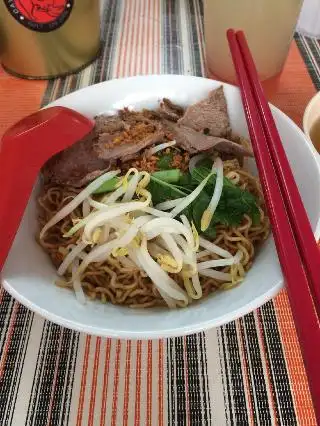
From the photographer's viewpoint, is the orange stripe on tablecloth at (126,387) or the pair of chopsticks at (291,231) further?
the orange stripe on tablecloth at (126,387)

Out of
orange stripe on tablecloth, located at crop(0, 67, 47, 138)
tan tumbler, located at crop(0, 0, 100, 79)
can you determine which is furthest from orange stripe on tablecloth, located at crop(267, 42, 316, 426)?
orange stripe on tablecloth, located at crop(0, 67, 47, 138)

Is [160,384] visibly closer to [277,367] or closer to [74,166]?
[277,367]

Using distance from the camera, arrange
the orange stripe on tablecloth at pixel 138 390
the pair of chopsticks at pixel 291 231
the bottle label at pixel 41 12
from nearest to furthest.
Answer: the pair of chopsticks at pixel 291 231
the orange stripe on tablecloth at pixel 138 390
the bottle label at pixel 41 12

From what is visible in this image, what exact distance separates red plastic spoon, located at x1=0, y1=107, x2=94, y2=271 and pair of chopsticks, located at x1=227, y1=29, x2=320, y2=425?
1.22ft

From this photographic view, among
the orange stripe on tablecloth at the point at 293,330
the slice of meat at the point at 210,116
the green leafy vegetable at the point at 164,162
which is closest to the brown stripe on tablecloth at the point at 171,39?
the orange stripe on tablecloth at the point at 293,330

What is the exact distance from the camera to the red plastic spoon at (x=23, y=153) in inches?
28.5

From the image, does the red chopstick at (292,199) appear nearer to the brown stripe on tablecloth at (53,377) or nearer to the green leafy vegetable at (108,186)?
the green leafy vegetable at (108,186)

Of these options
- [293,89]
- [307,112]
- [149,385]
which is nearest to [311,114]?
[307,112]

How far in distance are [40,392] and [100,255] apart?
0.26 m

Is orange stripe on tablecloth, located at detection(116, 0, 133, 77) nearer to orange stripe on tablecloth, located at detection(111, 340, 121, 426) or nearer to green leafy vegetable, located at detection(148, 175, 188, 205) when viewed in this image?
green leafy vegetable, located at detection(148, 175, 188, 205)

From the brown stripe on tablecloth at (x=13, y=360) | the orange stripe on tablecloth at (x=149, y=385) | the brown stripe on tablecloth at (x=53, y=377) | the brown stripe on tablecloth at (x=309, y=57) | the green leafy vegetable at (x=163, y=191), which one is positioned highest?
the brown stripe on tablecloth at (x=309, y=57)

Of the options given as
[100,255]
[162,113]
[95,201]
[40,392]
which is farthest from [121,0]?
[40,392]

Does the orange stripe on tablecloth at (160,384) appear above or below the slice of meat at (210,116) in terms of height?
below

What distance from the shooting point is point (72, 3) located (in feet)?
3.83
